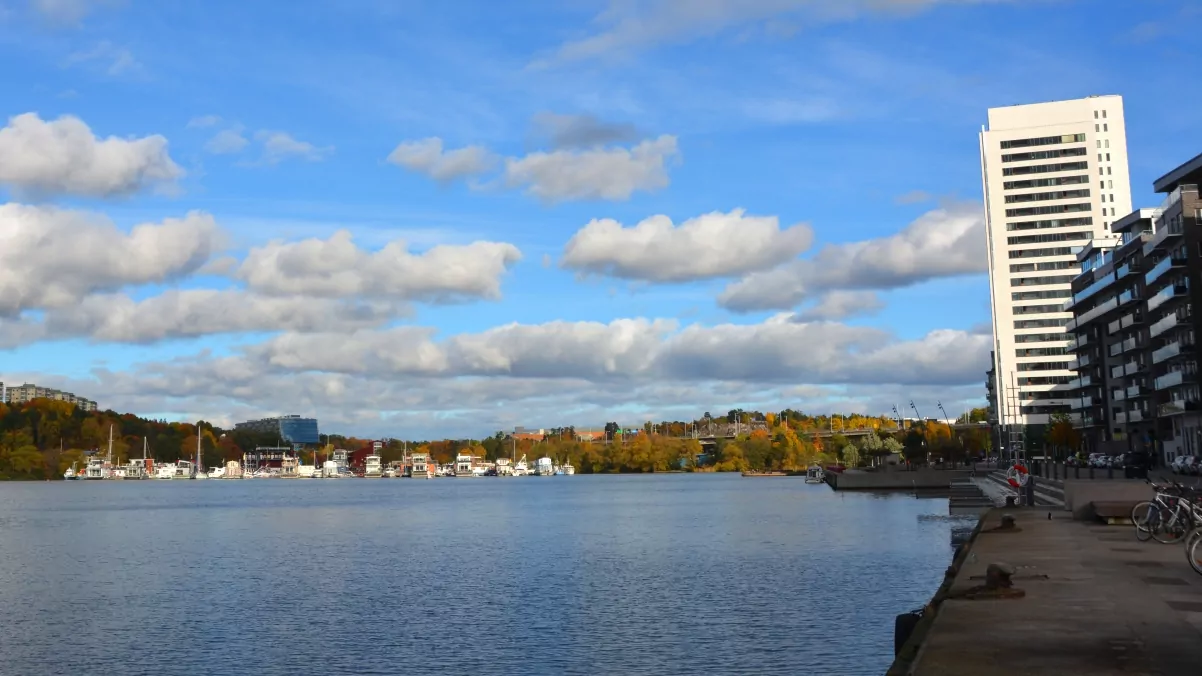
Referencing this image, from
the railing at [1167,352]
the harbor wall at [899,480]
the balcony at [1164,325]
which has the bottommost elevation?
the harbor wall at [899,480]

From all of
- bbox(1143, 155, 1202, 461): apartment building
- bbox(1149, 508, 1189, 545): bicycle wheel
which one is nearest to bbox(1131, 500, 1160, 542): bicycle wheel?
bbox(1149, 508, 1189, 545): bicycle wheel

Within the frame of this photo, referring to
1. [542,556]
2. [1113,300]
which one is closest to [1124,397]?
[1113,300]

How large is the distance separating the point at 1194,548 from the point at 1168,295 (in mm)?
127488

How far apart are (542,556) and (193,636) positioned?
106ft

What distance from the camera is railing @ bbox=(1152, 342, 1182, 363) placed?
5531 inches

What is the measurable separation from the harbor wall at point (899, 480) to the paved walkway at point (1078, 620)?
150235mm

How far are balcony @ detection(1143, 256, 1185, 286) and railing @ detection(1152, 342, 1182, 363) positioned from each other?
357 inches

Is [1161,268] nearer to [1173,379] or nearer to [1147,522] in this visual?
[1173,379]

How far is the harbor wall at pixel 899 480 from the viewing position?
18175 cm

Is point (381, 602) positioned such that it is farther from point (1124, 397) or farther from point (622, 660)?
point (1124, 397)

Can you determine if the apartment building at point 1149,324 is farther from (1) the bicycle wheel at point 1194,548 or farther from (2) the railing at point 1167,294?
(1) the bicycle wheel at point 1194,548

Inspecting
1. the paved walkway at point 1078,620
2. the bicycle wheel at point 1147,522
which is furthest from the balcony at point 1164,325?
the paved walkway at point 1078,620

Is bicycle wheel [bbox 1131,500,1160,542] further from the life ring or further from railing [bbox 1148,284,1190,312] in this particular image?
railing [bbox 1148,284,1190,312]

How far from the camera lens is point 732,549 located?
7375cm
